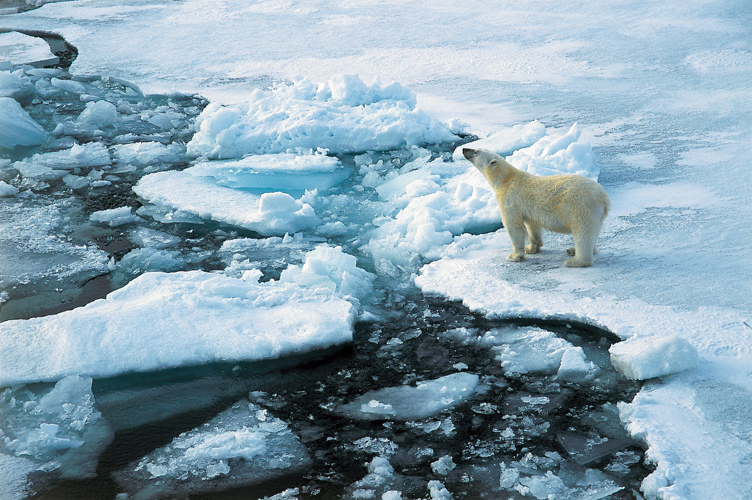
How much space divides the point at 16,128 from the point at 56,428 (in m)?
5.32

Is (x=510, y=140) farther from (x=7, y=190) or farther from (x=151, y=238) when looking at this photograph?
(x=7, y=190)

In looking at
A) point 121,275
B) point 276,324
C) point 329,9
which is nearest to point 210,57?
point 329,9

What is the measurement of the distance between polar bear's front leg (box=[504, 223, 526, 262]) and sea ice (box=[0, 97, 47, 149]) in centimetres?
565

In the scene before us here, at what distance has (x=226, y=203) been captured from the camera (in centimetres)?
547

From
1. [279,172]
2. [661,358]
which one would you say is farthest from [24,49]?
[661,358]

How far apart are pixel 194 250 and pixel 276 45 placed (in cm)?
648

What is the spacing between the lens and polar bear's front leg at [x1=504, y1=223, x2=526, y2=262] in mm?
4141

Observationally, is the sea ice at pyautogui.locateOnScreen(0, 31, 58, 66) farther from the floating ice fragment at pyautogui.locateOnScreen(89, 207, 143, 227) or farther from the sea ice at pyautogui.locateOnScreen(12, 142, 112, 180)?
the floating ice fragment at pyautogui.locateOnScreen(89, 207, 143, 227)

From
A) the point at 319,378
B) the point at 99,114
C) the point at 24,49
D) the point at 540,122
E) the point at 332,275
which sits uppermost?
the point at 24,49

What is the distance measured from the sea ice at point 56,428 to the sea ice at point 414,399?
3.67 feet

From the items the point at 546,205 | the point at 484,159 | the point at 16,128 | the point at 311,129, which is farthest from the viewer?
the point at 16,128

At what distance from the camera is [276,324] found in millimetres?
3586

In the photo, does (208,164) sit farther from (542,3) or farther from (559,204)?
(542,3)

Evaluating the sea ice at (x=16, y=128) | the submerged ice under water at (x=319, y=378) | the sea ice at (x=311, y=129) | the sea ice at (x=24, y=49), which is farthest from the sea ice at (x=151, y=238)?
the sea ice at (x=24, y=49)
